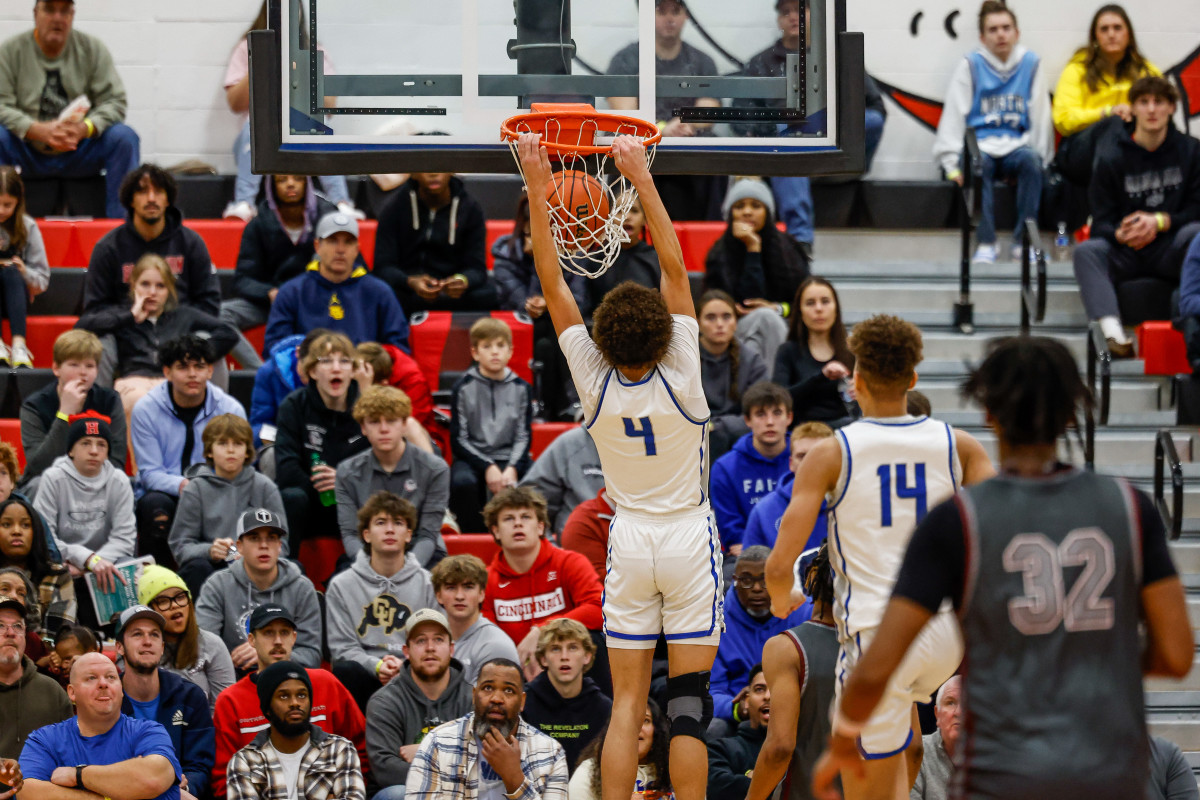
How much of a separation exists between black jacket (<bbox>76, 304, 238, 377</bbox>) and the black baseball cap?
2646 mm

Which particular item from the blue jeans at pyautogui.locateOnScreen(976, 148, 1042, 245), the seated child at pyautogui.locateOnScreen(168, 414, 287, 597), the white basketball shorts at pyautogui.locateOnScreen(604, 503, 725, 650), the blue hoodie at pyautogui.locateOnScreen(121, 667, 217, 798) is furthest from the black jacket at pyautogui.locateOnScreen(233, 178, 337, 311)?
the white basketball shorts at pyautogui.locateOnScreen(604, 503, 725, 650)

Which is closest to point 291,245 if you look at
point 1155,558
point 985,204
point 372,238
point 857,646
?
point 372,238

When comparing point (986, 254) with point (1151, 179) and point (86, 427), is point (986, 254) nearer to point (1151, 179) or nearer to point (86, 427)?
point (1151, 179)

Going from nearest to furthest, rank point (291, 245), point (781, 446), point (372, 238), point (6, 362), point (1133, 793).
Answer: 1. point (1133, 793)
2. point (781, 446)
3. point (6, 362)
4. point (291, 245)
5. point (372, 238)

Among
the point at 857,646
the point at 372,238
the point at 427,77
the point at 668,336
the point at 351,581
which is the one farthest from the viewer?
the point at 372,238

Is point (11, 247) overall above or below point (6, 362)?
above

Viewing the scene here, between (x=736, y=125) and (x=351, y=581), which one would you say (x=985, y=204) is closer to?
(x=736, y=125)

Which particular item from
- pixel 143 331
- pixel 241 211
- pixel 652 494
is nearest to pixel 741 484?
pixel 652 494

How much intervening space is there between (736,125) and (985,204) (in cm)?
567

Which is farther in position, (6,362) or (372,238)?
(372,238)

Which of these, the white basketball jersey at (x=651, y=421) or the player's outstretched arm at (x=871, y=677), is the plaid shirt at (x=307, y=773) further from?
the player's outstretched arm at (x=871, y=677)

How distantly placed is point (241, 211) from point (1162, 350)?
711 centimetres

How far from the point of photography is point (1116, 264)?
35.8 ft

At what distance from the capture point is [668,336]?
5.64 meters
